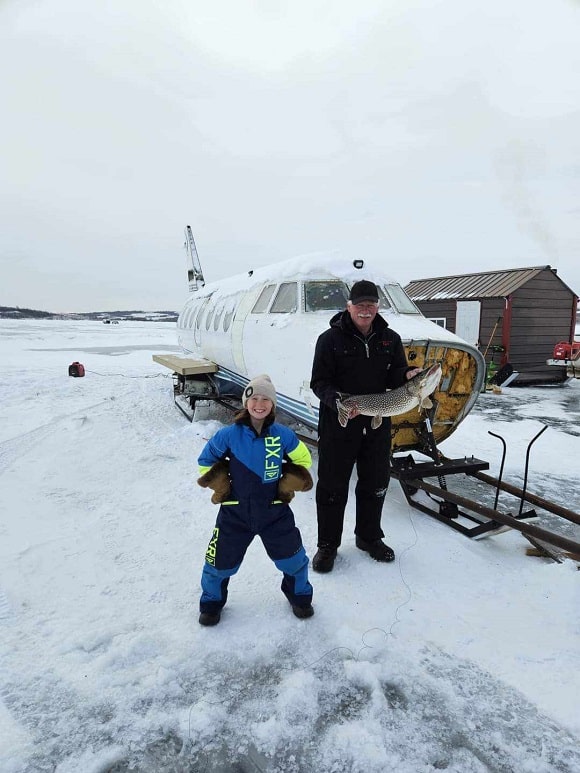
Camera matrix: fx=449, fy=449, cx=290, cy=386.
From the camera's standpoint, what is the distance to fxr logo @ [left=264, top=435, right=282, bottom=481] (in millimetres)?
2744

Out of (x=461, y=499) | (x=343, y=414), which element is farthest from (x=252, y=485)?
(x=461, y=499)

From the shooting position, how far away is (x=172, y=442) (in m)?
7.12

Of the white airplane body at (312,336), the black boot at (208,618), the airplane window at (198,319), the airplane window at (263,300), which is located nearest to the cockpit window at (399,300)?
the white airplane body at (312,336)

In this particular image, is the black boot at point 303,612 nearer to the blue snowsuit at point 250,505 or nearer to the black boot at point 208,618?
the blue snowsuit at point 250,505

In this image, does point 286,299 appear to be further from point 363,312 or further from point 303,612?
point 303,612

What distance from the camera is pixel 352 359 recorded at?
3.50 metres

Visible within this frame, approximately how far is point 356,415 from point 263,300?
3774mm

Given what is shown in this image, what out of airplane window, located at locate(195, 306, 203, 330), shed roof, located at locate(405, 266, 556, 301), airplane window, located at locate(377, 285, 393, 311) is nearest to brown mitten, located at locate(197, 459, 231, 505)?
airplane window, located at locate(377, 285, 393, 311)

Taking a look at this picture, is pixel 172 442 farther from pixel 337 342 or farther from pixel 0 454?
pixel 337 342

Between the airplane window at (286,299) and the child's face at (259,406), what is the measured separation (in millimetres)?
3285

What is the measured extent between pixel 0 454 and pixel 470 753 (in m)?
6.47

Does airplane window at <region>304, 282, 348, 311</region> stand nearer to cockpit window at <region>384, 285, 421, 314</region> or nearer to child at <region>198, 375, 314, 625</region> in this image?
cockpit window at <region>384, 285, 421, 314</region>

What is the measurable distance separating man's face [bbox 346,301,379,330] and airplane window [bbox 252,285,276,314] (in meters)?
3.22

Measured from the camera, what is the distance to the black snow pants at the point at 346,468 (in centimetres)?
355
